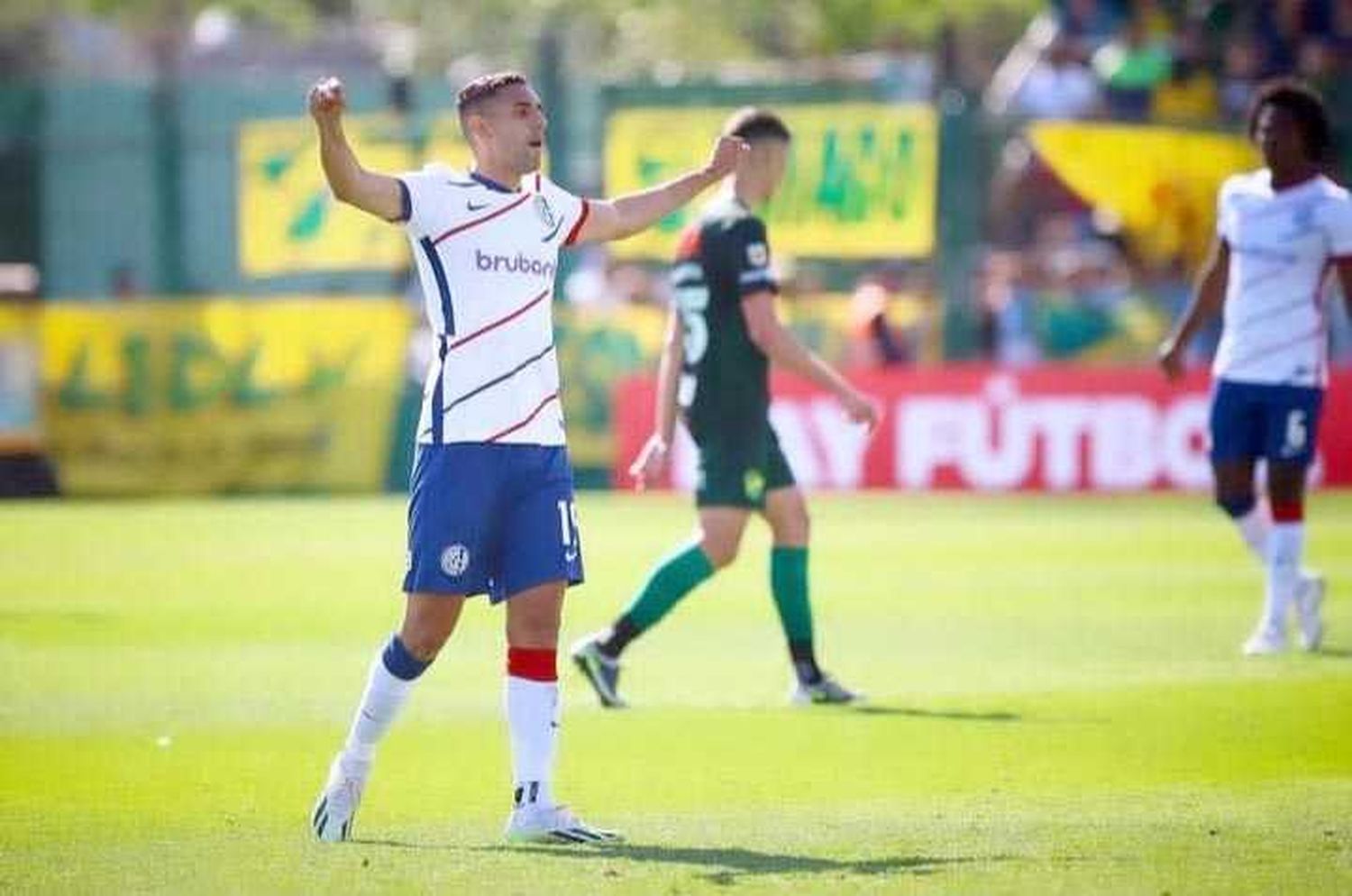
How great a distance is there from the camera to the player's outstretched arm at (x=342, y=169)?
8445mm

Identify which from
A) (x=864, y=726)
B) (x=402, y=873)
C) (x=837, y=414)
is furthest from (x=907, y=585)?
(x=402, y=873)

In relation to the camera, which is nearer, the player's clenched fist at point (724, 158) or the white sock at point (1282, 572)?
the player's clenched fist at point (724, 158)

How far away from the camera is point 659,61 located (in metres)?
41.3

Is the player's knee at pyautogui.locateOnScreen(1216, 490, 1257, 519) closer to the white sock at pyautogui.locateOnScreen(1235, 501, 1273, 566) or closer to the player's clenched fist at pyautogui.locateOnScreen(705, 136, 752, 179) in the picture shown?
the white sock at pyautogui.locateOnScreen(1235, 501, 1273, 566)

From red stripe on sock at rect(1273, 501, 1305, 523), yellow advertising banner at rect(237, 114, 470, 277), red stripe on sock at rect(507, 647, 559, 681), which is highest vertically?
yellow advertising banner at rect(237, 114, 470, 277)

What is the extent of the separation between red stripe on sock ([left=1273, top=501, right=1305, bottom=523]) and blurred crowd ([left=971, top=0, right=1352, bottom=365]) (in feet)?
40.2

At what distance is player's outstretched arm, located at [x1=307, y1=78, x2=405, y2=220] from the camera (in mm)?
8445

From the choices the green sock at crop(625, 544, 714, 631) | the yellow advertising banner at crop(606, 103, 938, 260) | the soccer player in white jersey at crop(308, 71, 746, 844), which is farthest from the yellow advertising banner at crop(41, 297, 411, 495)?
the soccer player in white jersey at crop(308, 71, 746, 844)

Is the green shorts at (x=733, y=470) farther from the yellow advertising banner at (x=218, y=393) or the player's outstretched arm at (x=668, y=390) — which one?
the yellow advertising banner at (x=218, y=393)

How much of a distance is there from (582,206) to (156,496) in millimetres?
18845

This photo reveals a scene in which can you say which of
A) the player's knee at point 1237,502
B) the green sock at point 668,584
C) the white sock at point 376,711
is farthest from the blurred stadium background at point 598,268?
the white sock at point 376,711

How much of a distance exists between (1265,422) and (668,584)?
3.23 meters

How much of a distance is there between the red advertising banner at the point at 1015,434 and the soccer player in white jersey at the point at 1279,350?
37.8ft

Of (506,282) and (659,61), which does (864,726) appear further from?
(659,61)
